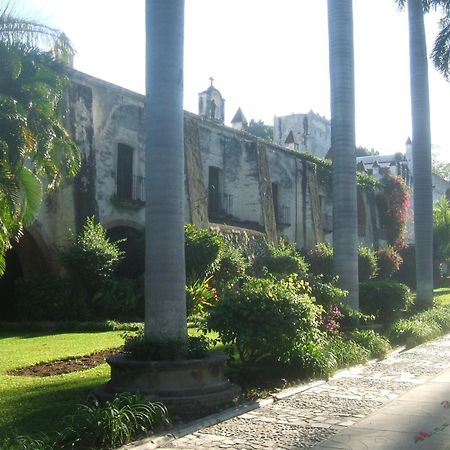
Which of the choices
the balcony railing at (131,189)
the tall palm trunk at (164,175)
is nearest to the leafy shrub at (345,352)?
the tall palm trunk at (164,175)

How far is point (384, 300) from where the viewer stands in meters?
16.2

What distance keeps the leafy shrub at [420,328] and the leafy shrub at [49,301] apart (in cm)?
785

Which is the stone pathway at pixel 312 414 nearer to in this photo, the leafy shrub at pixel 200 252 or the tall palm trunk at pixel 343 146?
the tall palm trunk at pixel 343 146

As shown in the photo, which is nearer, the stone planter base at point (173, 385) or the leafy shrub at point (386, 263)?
the stone planter base at point (173, 385)

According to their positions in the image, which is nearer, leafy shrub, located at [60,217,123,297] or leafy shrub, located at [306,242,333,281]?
leafy shrub, located at [60,217,123,297]

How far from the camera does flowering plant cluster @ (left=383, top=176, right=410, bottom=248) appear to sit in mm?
39469

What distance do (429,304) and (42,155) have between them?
12.4 metres

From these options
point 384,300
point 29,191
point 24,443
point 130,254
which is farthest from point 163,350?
point 130,254

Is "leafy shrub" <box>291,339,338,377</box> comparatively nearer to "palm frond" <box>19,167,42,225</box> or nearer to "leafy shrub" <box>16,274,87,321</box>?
"palm frond" <box>19,167,42,225</box>

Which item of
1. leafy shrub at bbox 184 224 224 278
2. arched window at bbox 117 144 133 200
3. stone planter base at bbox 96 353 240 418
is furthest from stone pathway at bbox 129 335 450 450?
arched window at bbox 117 144 133 200

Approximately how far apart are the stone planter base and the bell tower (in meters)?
26.9

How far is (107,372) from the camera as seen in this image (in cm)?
975

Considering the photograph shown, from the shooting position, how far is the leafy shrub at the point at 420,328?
14695mm

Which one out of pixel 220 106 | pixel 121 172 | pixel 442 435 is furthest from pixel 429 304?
pixel 220 106
